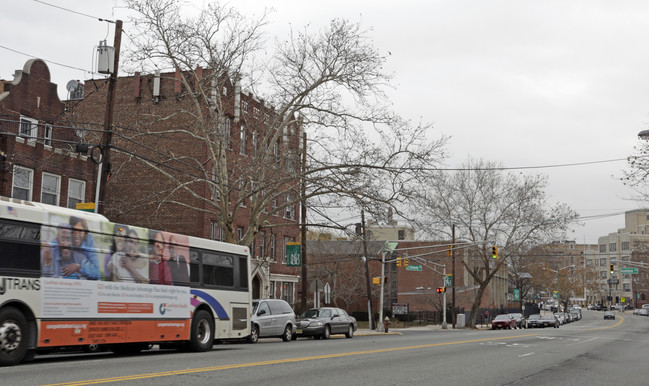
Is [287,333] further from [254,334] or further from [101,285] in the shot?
[101,285]

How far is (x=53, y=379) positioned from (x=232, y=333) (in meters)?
9.98

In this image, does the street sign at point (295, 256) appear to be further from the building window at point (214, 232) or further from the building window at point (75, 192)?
the building window at point (75, 192)

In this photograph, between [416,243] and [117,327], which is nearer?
[117,327]

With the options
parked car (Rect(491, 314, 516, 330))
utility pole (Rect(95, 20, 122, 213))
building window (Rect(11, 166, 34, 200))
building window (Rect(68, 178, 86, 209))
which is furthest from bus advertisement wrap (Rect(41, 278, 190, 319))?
parked car (Rect(491, 314, 516, 330))

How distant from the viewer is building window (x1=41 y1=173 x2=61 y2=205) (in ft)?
108

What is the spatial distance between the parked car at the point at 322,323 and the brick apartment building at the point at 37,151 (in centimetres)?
1323

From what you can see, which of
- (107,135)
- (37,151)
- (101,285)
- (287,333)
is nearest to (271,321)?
(287,333)

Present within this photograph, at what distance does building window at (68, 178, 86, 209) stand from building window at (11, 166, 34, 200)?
2.70 meters

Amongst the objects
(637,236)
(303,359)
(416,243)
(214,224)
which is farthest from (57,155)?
(637,236)

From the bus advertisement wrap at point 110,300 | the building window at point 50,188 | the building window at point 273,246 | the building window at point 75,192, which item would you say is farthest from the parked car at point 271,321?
the building window at point 273,246

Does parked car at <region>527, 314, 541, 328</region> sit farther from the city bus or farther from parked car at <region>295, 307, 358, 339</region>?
the city bus

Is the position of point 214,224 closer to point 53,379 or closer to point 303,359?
point 303,359

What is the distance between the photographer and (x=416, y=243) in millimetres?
85438

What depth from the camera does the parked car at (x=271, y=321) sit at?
2542cm
